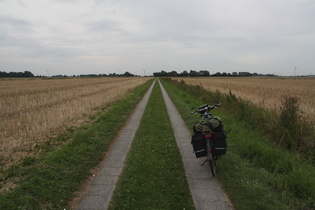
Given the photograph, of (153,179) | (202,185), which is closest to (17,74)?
(153,179)

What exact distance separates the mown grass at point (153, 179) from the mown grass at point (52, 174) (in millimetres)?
980

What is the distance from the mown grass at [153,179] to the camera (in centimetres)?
401

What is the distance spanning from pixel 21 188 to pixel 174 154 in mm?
3839

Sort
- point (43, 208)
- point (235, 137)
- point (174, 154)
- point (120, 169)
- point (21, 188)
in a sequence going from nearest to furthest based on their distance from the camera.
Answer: point (43, 208) → point (21, 188) → point (120, 169) → point (174, 154) → point (235, 137)

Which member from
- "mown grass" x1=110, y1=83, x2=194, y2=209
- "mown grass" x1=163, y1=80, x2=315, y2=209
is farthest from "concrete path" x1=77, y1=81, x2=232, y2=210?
"mown grass" x1=163, y1=80, x2=315, y2=209

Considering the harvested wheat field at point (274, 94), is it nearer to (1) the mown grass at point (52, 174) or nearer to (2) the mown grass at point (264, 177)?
(2) the mown grass at point (264, 177)

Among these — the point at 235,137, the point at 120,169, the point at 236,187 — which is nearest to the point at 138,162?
the point at 120,169

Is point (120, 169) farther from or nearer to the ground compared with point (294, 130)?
nearer to the ground

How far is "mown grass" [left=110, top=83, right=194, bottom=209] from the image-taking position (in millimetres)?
4008

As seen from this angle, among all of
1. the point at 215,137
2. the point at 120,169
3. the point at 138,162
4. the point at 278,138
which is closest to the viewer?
the point at 215,137

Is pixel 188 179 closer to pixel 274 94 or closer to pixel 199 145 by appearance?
pixel 199 145

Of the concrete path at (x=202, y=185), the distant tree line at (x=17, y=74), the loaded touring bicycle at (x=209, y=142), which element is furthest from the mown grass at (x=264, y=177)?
the distant tree line at (x=17, y=74)

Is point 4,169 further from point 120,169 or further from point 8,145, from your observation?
point 120,169

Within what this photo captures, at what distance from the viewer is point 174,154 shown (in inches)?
255
